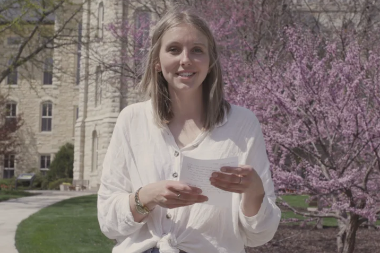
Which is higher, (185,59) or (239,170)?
(185,59)

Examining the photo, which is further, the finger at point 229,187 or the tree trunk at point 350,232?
the tree trunk at point 350,232

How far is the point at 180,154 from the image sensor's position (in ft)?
8.37

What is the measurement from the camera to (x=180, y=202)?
235 centimetres

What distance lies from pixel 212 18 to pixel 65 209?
6.91m

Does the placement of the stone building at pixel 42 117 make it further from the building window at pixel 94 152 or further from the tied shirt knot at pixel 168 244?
the tied shirt knot at pixel 168 244

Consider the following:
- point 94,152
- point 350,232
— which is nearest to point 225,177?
point 350,232

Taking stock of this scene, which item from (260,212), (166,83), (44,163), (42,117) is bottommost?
(44,163)

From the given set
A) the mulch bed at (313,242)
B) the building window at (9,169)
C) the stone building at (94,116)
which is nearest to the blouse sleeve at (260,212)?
the mulch bed at (313,242)

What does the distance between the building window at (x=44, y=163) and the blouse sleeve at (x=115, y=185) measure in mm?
38469

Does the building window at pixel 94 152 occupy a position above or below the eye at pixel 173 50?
below

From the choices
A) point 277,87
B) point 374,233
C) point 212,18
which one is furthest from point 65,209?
point 277,87

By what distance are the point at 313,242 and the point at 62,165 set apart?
27361mm

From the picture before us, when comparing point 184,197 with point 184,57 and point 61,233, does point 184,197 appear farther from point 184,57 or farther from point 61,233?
point 61,233

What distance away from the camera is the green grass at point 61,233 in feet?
30.5
